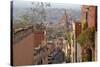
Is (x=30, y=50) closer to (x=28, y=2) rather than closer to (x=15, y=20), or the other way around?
(x=15, y=20)

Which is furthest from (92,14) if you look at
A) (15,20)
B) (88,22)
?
(15,20)

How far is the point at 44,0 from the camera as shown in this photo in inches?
66.7

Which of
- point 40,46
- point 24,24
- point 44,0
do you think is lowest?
point 40,46

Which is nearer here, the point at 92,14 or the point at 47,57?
the point at 47,57

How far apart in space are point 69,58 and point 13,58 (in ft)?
1.74

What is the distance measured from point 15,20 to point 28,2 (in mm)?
202

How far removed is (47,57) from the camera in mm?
1689

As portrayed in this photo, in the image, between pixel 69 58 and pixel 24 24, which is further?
pixel 69 58

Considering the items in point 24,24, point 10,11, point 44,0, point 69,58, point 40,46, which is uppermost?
point 44,0

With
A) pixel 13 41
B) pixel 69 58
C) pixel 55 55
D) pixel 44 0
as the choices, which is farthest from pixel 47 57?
pixel 44 0

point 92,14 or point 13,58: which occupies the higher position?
point 92,14
